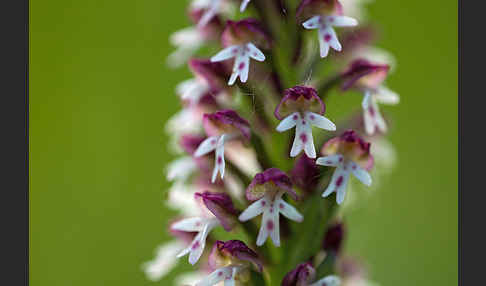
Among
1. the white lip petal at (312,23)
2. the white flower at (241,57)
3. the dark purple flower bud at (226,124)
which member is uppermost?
the white lip petal at (312,23)

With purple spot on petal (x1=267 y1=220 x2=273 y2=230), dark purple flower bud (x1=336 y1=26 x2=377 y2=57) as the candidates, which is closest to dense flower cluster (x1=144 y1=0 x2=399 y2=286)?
purple spot on petal (x1=267 y1=220 x2=273 y2=230)

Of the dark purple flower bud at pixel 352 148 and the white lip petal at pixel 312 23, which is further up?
the white lip petal at pixel 312 23

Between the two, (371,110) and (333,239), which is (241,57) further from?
(333,239)

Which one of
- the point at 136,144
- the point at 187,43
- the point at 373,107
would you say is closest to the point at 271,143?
the point at 373,107

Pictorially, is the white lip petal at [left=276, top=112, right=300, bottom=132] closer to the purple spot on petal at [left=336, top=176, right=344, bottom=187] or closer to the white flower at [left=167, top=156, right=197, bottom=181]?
the purple spot on petal at [left=336, top=176, right=344, bottom=187]

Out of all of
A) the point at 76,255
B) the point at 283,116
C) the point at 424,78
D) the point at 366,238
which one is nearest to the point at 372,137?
the point at 283,116

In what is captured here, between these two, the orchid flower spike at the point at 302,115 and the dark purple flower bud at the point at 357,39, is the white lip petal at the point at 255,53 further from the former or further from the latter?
the dark purple flower bud at the point at 357,39

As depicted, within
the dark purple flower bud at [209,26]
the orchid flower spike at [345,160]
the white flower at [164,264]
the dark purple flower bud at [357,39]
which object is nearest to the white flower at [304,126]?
the orchid flower spike at [345,160]
